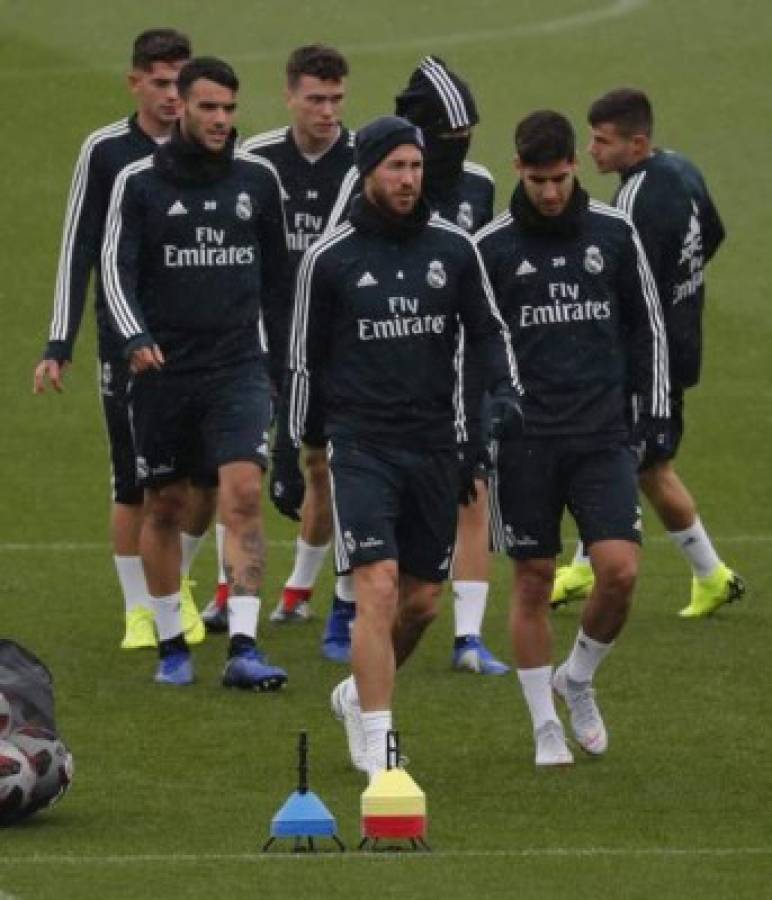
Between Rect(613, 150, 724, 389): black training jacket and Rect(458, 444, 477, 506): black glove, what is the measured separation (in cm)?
299

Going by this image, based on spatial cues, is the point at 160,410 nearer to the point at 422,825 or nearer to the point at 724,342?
the point at 422,825

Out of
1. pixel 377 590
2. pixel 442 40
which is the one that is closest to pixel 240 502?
pixel 377 590

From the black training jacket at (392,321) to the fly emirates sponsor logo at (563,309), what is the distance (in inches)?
9.0

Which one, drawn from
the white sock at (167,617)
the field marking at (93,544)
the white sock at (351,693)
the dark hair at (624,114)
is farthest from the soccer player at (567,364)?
the field marking at (93,544)

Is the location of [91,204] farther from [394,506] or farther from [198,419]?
[394,506]

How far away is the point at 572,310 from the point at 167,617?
293 cm

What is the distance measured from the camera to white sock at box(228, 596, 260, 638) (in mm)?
15430

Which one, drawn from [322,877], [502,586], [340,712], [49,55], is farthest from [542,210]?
[49,55]

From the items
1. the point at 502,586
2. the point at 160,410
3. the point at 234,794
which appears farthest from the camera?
the point at 502,586

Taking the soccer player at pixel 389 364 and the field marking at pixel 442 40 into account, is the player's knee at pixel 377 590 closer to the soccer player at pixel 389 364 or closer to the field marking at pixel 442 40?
the soccer player at pixel 389 364

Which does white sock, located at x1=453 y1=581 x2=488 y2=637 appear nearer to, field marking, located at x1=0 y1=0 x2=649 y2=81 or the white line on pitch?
the white line on pitch

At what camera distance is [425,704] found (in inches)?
592

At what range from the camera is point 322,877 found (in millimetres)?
11312

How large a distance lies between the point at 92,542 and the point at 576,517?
7297 mm
